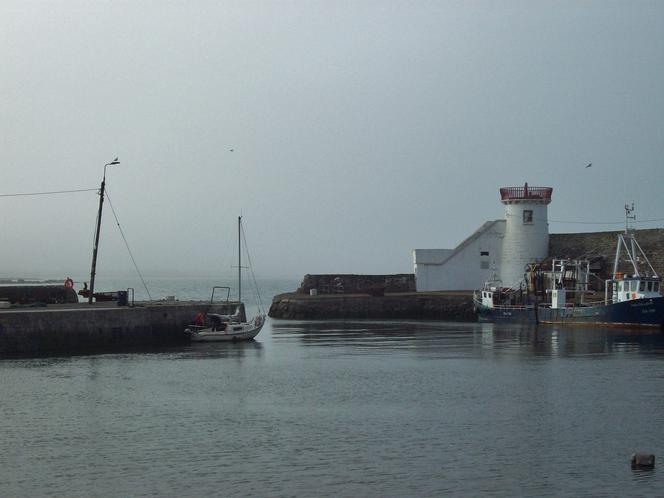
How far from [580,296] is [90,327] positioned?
34963mm

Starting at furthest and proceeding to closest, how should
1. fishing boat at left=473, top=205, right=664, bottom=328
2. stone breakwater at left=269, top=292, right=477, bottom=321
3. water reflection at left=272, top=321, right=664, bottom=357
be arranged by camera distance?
stone breakwater at left=269, top=292, right=477, bottom=321, fishing boat at left=473, top=205, right=664, bottom=328, water reflection at left=272, top=321, right=664, bottom=357

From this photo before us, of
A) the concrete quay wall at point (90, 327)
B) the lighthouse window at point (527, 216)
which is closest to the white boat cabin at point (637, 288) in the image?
the lighthouse window at point (527, 216)

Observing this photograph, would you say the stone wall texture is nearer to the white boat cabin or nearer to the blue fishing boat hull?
the blue fishing boat hull

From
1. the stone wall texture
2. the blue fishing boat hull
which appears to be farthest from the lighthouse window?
the stone wall texture

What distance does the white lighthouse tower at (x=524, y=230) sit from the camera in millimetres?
64188

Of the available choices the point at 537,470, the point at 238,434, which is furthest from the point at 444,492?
the point at 238,434

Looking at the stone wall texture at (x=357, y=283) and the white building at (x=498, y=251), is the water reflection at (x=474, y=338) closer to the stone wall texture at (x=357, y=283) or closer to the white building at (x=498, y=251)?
the white building at (x=498, y=251)

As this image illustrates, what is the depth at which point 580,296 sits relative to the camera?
193 ft

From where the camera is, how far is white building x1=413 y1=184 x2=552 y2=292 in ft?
211

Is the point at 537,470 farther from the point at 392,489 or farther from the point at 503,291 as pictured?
the point at 503,291

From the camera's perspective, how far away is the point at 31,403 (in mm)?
→ 24141

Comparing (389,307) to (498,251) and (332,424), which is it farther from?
(332,424)

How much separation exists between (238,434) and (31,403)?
7.20m

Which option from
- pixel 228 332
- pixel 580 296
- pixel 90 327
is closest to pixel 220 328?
pixel 228 332
